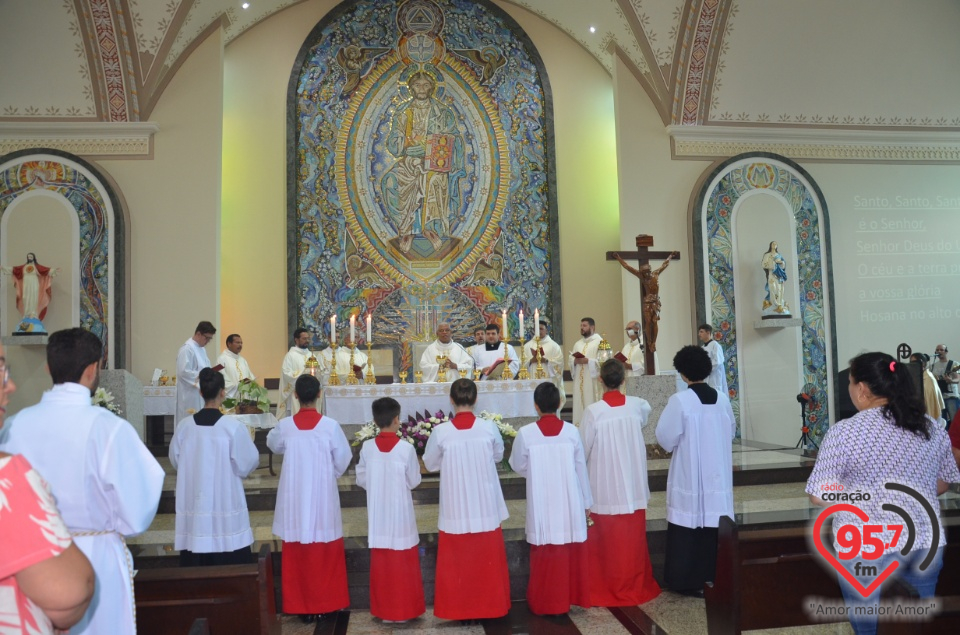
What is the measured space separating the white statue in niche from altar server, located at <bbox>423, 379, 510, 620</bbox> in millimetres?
7417

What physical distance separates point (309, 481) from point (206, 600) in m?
1.60

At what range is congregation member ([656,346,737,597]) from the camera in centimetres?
512

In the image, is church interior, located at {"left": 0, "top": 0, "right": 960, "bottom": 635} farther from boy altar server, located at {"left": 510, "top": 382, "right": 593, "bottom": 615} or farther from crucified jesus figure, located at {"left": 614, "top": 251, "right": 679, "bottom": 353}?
boy altar server, located at {"left": 510, "top": 382, "right": 593, "bottom": 615}

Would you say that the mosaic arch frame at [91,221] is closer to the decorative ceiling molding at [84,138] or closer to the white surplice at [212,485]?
the decorative ceiling molding at [84,138]

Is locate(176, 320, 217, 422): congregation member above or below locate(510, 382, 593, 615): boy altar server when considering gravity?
above

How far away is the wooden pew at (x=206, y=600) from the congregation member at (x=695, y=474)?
2.75 m

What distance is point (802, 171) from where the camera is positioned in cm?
1169

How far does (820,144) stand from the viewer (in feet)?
39.1

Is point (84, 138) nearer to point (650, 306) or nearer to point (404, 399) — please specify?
point (404, 399)

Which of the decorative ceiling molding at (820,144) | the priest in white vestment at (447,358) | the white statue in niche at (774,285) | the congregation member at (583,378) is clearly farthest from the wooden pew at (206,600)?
the decorative ceiling molding at (820,144)

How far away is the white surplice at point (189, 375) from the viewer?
26.7 feet

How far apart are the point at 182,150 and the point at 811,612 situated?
9.58 m

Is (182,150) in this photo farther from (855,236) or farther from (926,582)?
(926,582)

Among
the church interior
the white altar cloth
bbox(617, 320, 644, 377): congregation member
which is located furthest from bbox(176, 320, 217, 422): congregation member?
bbox(617, 320, 644, 377): congregation member
